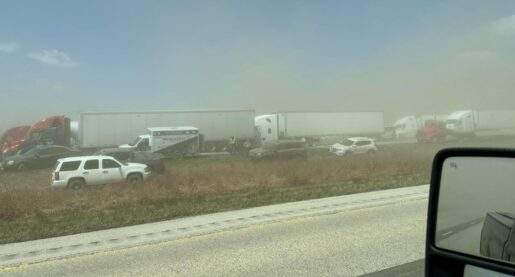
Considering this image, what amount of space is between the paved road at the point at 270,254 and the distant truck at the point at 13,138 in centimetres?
3537

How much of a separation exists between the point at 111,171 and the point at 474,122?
43718 millimetres

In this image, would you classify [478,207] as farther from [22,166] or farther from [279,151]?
[22,166]

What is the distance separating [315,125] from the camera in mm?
50219

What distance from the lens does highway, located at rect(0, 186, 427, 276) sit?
6461 millimetres

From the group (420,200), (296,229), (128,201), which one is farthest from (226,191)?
(296,229)

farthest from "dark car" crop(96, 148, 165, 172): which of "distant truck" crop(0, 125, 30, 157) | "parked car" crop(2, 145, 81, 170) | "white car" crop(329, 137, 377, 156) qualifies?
"distant truck" crop(0, 125, 30, 157)

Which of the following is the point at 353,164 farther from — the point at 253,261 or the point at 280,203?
the point at 253,261

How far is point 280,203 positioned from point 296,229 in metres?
4.44

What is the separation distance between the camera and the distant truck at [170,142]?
36094mm

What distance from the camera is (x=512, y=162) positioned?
2152 millimetres

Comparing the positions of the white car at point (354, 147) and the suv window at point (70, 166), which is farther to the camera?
the white car at point (354, 147)

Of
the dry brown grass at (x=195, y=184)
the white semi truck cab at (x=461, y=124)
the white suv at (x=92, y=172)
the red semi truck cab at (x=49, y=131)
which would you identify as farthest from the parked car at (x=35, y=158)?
the white semi truck cab at (x=461, y=124)

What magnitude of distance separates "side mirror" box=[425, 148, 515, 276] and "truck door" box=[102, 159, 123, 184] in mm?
20055

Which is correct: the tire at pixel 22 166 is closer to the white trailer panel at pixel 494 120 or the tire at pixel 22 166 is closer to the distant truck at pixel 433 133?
the distant truck at pixel 433 133
